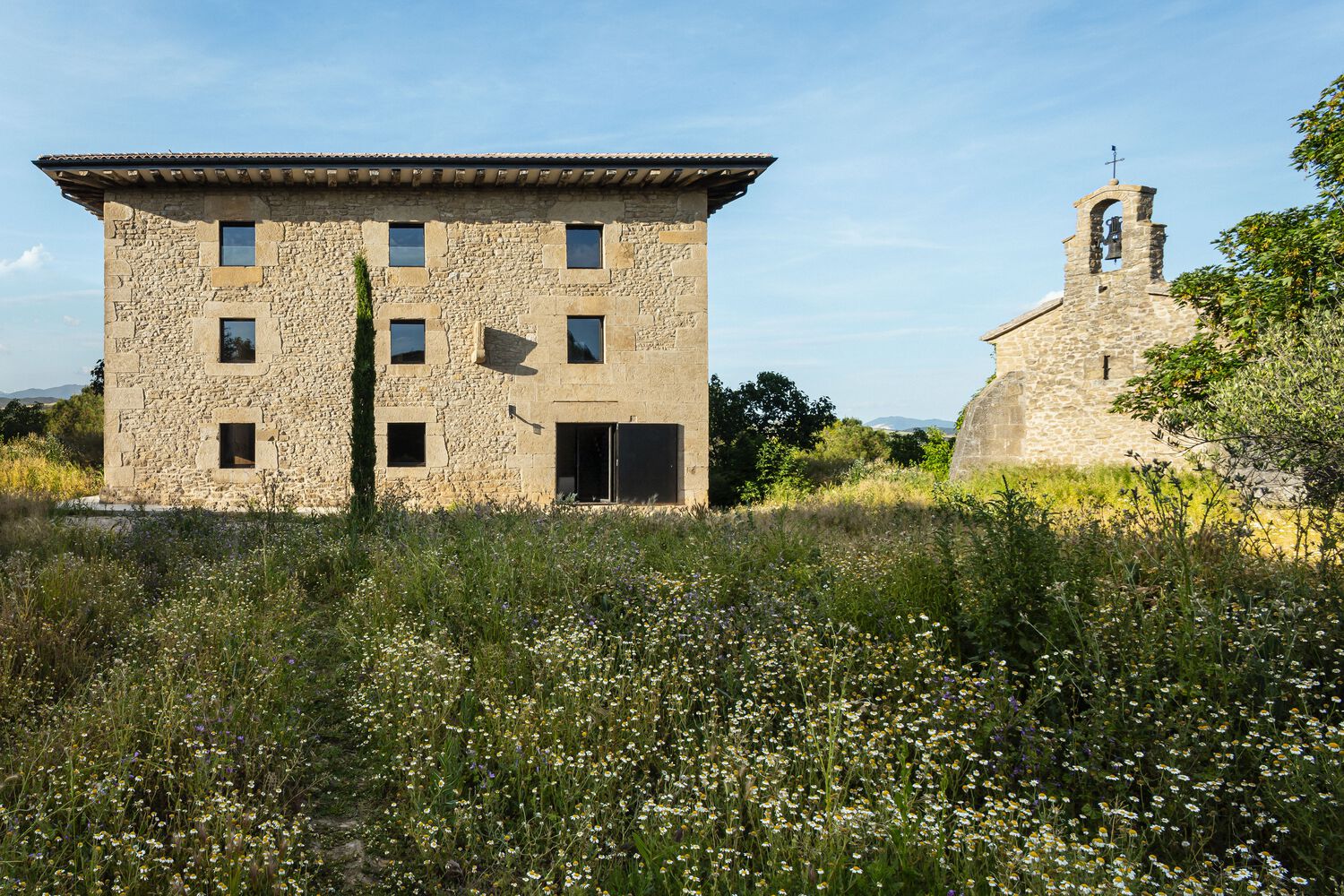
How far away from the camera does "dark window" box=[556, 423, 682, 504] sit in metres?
14.7

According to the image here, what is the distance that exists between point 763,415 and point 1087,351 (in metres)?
8.27

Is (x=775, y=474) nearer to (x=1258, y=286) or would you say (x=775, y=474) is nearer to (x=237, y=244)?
(x=1258, y=286)

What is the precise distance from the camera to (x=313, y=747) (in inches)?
145

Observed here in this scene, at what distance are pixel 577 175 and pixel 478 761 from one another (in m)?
13.1

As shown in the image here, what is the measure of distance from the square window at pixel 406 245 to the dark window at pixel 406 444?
3.45 metres

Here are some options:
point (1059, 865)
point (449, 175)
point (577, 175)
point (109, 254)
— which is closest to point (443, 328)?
point (449, 175)

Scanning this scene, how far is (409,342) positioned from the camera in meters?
14.9

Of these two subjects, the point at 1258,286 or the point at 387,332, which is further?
the point at 387,332

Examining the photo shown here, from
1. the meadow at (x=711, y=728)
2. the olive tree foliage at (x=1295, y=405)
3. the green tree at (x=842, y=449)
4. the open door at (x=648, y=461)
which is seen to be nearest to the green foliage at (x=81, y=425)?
the open door at (x=648, y=461)

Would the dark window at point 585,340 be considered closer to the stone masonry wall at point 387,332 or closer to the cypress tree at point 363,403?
the stone masonry wall at point 387,332

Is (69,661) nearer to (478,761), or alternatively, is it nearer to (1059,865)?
(478,761)

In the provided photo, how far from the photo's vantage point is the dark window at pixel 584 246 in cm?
1509

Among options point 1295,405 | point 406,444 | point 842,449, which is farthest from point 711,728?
point 842,449

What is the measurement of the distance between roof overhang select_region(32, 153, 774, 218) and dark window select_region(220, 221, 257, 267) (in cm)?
82
